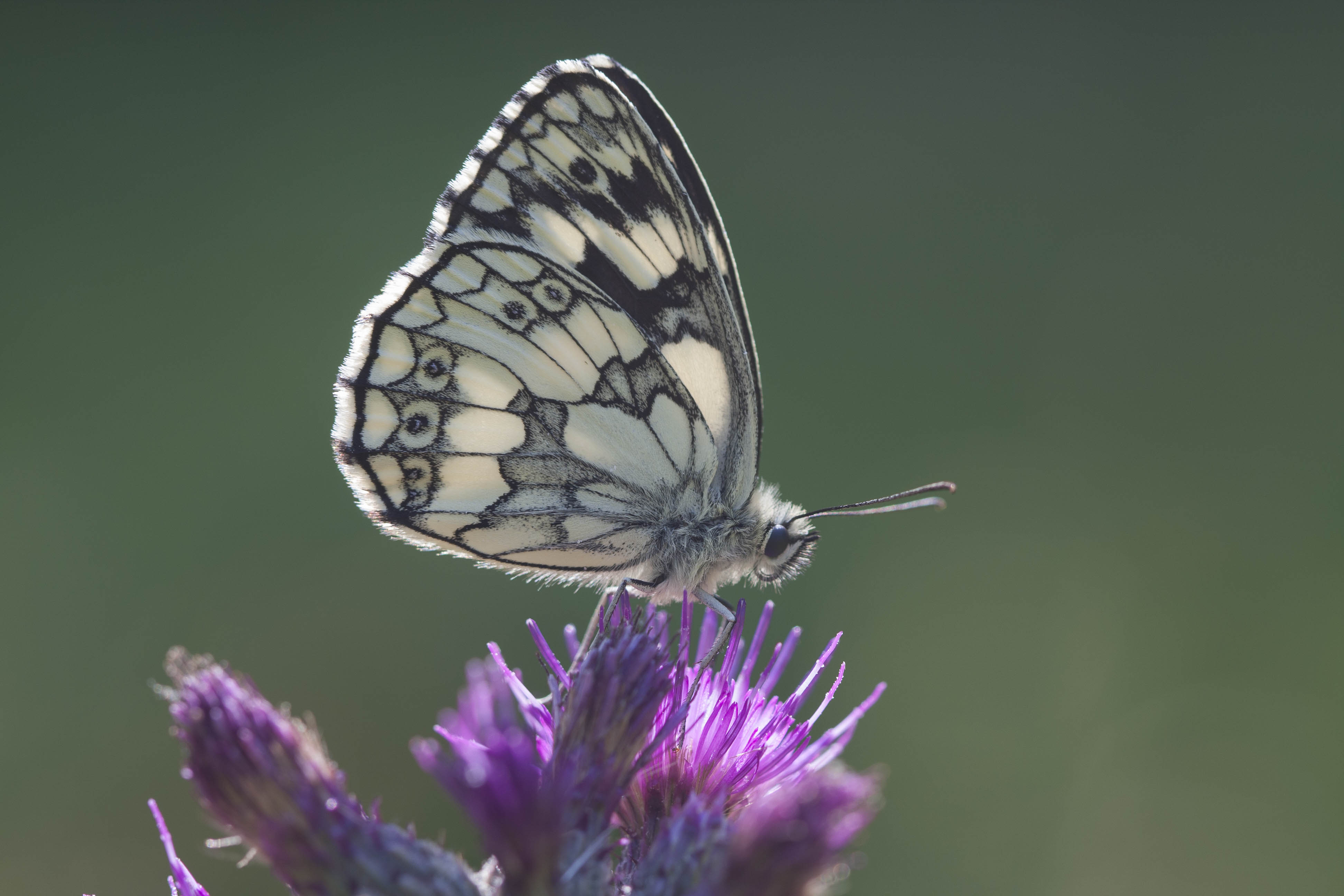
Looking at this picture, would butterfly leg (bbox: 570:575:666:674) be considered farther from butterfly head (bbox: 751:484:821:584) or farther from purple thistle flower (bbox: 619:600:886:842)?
butterfly head (bbox: 751:484:821:584)

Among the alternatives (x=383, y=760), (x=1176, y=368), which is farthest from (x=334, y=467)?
(x=1176, y=368)

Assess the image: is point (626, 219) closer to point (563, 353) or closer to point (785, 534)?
point (563, 353)

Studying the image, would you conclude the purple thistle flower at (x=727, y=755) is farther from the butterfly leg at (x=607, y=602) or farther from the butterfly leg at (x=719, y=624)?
the butterfly leg at (x=607, y=602)

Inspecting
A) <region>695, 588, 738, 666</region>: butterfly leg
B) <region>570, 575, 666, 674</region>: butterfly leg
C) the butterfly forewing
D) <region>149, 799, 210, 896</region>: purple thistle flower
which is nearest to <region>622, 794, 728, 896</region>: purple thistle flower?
<region>570, 575, 666, 674</region>: butterfly leg

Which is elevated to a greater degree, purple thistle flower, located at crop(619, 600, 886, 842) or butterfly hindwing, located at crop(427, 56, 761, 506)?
butterfly hindwing, located at crop(427, 56, 761, 506)

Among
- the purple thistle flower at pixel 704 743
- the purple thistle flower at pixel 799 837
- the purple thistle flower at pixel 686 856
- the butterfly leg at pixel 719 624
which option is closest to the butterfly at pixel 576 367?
the butterfly leg at pixel 719 624

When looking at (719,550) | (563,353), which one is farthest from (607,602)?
(563,353)

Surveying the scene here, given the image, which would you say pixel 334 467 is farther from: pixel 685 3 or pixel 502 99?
pixel 685 3
